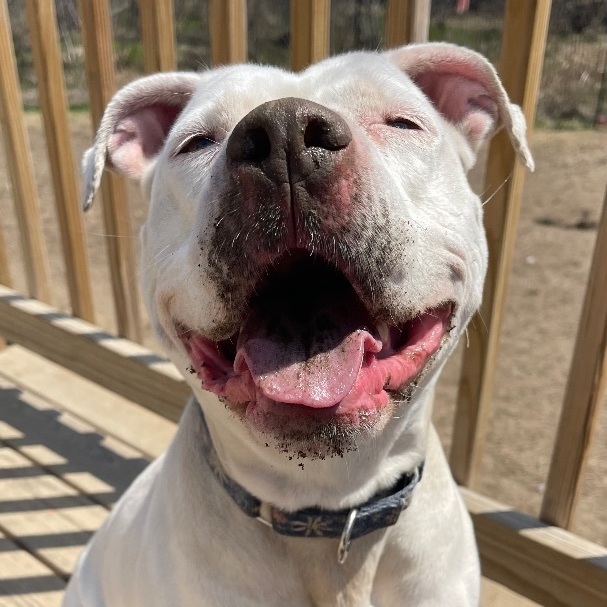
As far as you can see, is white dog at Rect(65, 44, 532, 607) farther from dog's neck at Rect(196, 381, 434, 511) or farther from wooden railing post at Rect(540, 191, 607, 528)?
wooden railing post at Rect(540, 191, 607, 528)

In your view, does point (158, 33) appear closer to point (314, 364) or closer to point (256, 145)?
point (256, 145)

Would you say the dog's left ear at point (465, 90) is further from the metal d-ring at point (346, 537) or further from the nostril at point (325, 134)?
the metal d-ring at point (346, 537)

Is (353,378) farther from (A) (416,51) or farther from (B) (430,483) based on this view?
(A) (416,51)

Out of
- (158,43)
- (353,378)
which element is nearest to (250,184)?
(353,378)

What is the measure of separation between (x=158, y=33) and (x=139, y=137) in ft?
2.69

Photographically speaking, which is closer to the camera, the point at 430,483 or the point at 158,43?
the point at 430,483

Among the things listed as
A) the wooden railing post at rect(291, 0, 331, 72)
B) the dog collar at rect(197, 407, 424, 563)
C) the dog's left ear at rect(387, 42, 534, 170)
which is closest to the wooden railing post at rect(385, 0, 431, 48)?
the wooden railing post at rect(291, 0, 331, 72)

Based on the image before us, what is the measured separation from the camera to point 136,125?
1671 mm

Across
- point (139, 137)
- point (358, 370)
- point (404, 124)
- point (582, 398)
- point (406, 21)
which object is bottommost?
point (582, 398)

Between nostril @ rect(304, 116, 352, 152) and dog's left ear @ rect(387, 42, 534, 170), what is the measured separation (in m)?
0.56

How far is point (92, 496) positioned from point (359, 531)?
1651mm

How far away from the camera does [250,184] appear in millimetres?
1022

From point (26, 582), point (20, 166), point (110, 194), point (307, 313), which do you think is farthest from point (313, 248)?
point (20, 166)

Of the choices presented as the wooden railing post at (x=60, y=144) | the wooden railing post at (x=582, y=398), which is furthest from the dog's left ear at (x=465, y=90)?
the wooden railing post at (x=60, y=144)
